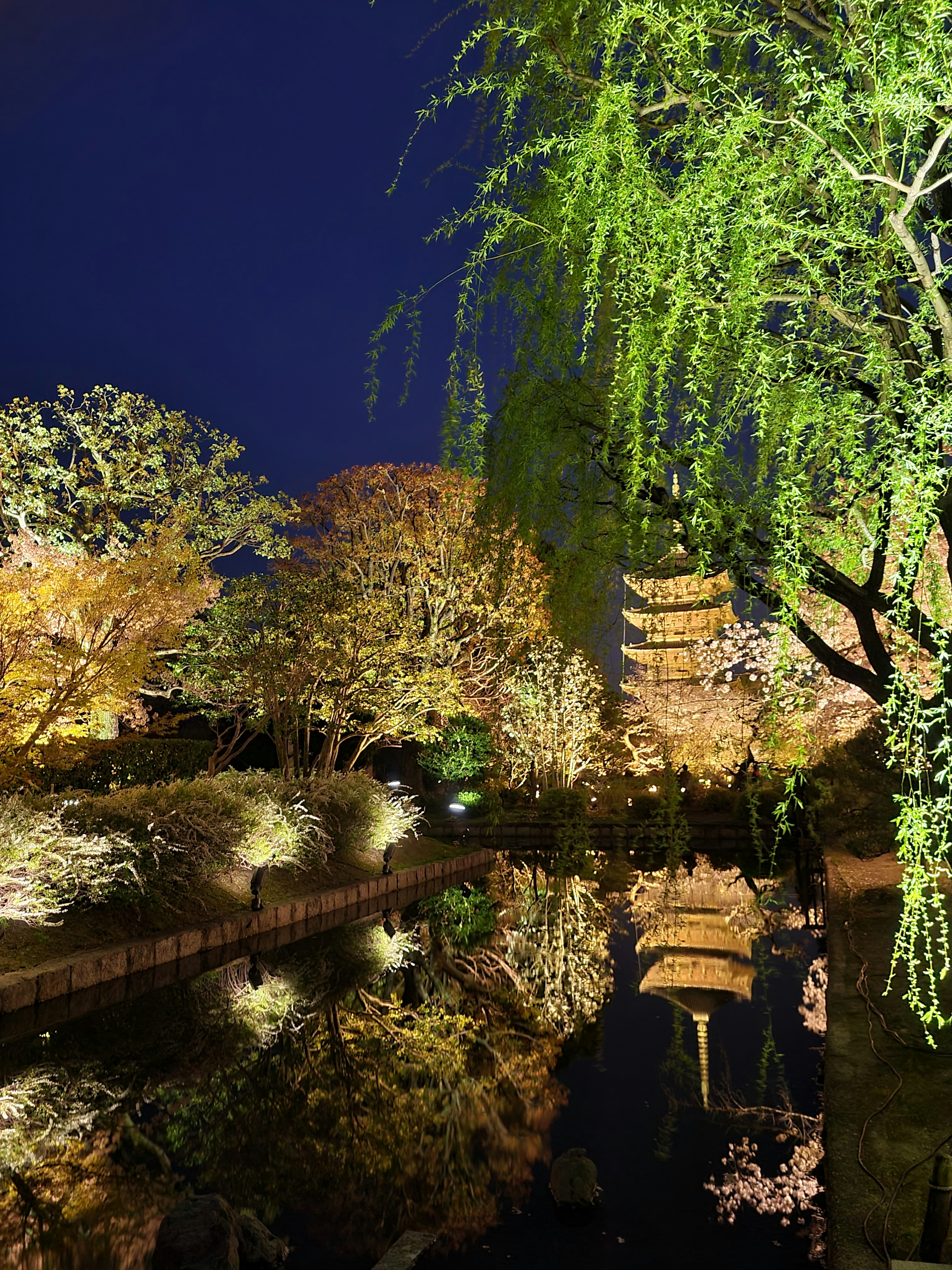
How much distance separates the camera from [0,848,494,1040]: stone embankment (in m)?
7.82

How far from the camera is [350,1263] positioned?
4223 millimetres

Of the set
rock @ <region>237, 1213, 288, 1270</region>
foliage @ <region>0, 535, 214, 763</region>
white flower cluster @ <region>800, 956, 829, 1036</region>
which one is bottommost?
white flower cluster @ <region>800, 956, 829, 1036</region>

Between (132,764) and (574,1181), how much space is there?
13.8 meters

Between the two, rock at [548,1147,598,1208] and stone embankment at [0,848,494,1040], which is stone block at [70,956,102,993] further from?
rock at [548,1147,598,1208]

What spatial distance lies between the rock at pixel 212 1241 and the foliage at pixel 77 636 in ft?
27.1

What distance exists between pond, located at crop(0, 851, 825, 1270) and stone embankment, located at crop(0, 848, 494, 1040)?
336 mm

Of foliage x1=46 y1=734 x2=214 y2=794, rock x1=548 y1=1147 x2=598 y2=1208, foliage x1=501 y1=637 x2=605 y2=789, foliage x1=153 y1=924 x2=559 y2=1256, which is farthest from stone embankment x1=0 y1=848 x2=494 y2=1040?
foliage x1=501 y1=637 x2=605 y2=789

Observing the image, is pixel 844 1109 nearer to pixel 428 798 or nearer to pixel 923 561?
pixel 923 561

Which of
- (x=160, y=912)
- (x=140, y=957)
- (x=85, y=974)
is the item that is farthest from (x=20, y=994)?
(x=160, y=912)

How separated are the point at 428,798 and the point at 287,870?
11807 mm

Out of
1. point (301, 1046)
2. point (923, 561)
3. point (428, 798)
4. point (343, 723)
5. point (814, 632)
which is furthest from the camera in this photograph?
point (428, 798)

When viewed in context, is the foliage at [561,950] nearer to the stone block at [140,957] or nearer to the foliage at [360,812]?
the foliage at [360,812]

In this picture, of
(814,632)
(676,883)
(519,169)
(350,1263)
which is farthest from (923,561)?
(676,883)

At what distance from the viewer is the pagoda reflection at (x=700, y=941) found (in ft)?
28.5
